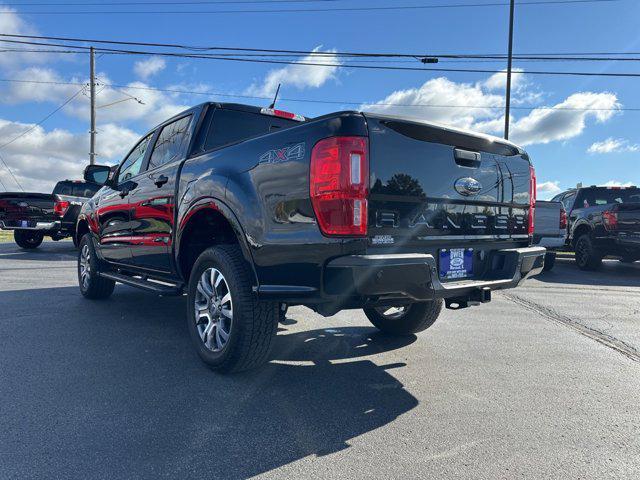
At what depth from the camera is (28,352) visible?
3.69 meters

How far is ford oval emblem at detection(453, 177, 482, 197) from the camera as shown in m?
3.05

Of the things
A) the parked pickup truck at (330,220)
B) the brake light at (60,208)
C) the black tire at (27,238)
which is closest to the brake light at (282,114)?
the parked pickup truck at (330,220)

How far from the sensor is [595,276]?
942 cm

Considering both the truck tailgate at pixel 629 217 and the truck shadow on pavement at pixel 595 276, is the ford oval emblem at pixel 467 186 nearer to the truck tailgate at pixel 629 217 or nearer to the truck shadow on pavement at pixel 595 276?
the truck shadow on pavement at pixel 595 276

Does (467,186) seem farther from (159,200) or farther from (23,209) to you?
(23,209)

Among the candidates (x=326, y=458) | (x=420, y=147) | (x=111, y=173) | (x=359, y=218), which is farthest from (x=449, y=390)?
(x=111, y=173)

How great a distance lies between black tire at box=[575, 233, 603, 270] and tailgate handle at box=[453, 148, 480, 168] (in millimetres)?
8161

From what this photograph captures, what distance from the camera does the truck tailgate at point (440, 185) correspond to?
2.65 meters

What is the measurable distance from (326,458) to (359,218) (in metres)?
1.20

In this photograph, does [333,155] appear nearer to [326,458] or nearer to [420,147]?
[420,147]

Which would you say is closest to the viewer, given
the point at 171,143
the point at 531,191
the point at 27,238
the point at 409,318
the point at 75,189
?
the point at 531,191

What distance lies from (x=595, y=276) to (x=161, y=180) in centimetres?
884

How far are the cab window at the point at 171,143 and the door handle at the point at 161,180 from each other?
198 mm

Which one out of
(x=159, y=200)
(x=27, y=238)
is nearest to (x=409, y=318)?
(x=159, y=200)
